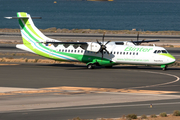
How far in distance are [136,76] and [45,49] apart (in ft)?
47.0

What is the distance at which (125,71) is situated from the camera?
126 feet

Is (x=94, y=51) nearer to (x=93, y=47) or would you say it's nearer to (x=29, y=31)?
(x=93, y=47)

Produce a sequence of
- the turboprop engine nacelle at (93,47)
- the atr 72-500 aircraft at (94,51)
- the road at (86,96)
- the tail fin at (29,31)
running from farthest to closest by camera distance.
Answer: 1. the tail fin at (29,31)
2. the turboprop engine nacelle at (93,47)
3. the atr 72-500 aircraft at (94,51)
4. the road at (86,96)

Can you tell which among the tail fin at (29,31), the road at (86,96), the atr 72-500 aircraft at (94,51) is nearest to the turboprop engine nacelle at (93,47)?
the atr 72-500 aircraft at (94,51)

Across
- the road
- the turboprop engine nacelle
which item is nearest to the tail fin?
the road

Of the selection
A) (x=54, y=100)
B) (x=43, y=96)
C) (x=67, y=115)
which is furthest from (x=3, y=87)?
(x=67, y=115)

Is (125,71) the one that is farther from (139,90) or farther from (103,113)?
(103,113)

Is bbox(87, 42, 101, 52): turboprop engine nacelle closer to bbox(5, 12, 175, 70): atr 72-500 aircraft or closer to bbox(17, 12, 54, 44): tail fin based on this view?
bbox(5, 12, 175, 70): atr 72-500 aircraft

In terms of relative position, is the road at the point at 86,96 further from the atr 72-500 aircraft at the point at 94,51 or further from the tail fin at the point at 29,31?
the tail fin at the point at 29,31

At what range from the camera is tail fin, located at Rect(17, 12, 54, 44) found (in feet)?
141

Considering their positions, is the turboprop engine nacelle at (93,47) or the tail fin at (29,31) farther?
the tail fin at (29,31)

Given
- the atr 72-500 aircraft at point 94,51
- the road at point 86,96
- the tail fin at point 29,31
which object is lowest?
the road at point 86,96

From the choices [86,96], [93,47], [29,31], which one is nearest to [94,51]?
[93,47]

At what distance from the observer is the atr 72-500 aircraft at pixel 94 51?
38.2 m
